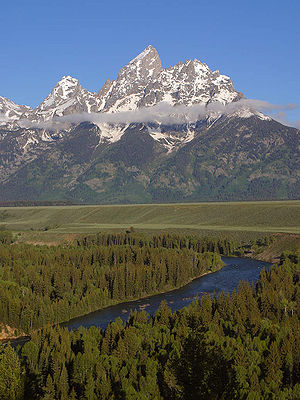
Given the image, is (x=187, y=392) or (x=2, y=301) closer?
(x=187, y=392)

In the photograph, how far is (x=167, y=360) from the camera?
9469cm

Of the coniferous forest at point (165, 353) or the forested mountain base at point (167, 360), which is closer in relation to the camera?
the forested mountain base at point (167, 360)

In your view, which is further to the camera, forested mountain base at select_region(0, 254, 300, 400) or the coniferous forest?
the coniferous forest

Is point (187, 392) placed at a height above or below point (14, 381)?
above

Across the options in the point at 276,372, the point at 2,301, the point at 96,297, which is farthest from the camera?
the point at 96,297

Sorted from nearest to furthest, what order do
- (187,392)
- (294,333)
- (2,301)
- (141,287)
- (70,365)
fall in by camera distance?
(187,392) < (70,365) < (294,333) < (2,301) < (141,287)

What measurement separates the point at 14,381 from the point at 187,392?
44.7 m

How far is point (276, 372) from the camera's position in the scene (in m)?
93.2

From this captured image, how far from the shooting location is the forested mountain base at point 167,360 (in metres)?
63.6

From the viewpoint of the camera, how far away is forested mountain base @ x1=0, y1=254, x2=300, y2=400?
63.6 metres

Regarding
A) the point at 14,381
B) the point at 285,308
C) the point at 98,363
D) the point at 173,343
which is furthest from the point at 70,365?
the point at 285,308

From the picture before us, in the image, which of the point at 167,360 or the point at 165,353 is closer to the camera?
the point at 167,360

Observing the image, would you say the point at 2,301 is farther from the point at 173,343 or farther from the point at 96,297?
the point at 173,343

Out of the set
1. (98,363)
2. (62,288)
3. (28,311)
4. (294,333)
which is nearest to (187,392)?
(98,363)
